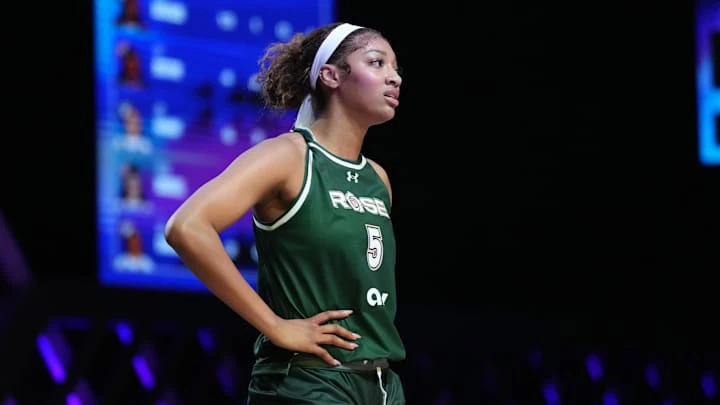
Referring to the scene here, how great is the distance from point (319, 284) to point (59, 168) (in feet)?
7.23

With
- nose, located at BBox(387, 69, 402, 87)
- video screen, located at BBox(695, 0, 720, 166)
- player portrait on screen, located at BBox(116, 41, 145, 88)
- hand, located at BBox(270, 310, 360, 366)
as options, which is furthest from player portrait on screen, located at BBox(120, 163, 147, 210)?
video screen, located at BBox(695, 0, 720, 166)

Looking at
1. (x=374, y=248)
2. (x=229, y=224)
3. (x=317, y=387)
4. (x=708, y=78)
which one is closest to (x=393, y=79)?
(x=374, y=248)

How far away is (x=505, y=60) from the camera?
4.88 m

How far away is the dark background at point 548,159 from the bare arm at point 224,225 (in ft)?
9.11

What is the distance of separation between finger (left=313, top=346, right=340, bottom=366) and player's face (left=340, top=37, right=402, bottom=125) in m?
0.46

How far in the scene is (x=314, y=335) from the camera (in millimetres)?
1932

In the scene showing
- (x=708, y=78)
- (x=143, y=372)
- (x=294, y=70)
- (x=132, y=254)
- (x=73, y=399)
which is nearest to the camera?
(x=294, y=70)

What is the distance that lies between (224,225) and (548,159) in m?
3.12

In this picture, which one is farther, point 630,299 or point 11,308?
point 630,299

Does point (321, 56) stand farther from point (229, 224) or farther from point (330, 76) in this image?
point (229, 224)

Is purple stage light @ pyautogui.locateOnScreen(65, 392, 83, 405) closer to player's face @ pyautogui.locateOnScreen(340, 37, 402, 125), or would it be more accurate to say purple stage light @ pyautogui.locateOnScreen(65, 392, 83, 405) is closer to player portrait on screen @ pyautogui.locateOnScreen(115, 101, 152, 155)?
player portrait on screen @ pyautogui.locateOnScreen(115, 101, 152, 155)

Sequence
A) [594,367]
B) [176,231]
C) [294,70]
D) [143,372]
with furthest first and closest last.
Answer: [594,367]
[143,372]
[294,70]
[176,231]

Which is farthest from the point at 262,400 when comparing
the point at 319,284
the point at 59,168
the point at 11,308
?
the point at 59,168

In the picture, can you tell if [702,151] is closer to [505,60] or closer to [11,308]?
[505,60]
